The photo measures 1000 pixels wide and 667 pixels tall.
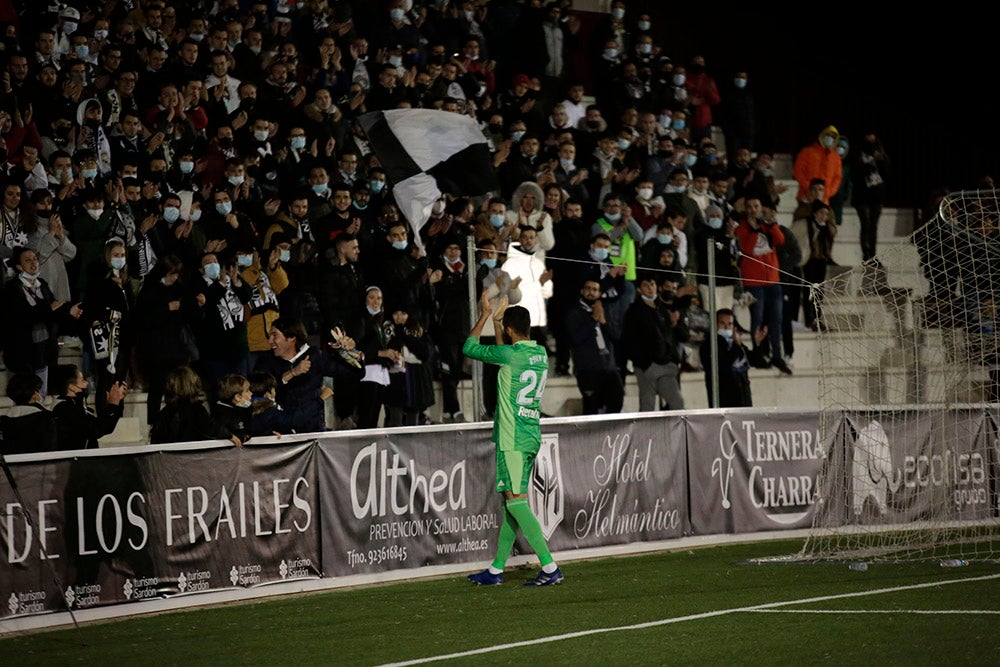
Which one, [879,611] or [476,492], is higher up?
[476,492]

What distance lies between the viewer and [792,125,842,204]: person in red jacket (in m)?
21.6

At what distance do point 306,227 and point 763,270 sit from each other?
632cm

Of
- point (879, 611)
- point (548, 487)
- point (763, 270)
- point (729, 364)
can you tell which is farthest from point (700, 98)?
point (879, 611)

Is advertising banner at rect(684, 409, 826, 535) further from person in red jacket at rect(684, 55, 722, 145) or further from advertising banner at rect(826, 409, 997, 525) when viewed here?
person in red jacket at rect(684, 55, 722, 145)

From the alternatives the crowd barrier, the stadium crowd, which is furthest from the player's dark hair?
the stadium crowd

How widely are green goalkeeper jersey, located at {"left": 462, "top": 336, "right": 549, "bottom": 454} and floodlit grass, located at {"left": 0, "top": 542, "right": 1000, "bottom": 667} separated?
3.79ft

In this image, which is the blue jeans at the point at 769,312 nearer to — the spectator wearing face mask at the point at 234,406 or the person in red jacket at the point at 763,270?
the person in red jacket at the point at 763,270

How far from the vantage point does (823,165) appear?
71.0 feet

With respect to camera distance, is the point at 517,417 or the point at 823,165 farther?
the point at 823,165

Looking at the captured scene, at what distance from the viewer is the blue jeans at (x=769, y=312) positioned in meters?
18.9

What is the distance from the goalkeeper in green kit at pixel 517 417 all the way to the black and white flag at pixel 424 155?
9.27 ft

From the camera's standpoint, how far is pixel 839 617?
944cm

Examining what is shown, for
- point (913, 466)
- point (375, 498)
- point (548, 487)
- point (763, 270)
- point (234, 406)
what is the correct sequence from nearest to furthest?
point (234, 406) → point (375, 498) → point (548, 487) → point (913, 466) → point (763, 270)

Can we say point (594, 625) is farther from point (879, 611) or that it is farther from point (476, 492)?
point (476, 492)
